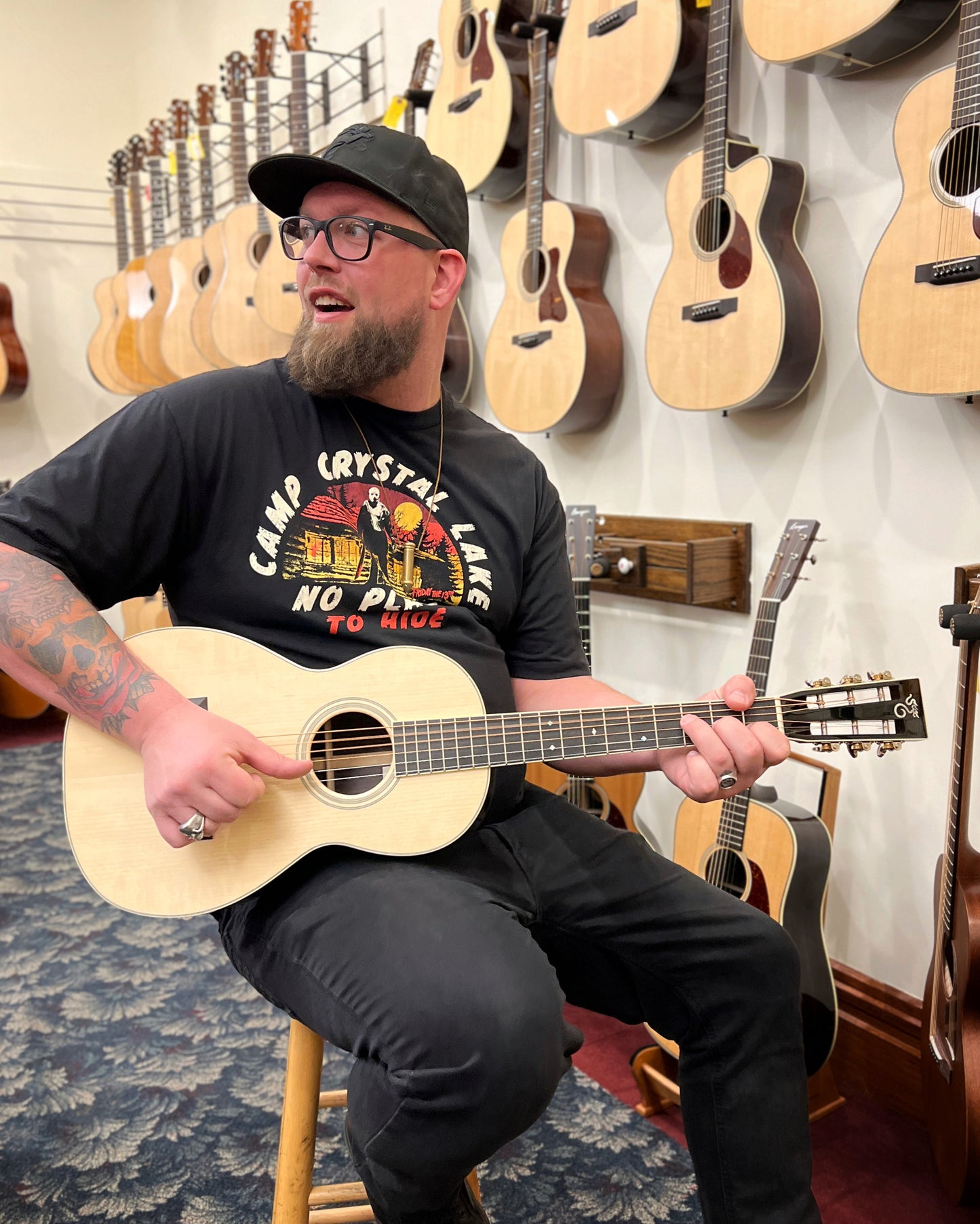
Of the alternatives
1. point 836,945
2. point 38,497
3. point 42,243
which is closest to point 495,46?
point 38,497

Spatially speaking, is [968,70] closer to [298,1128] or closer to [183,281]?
[298,1128]

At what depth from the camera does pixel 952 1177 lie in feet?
4.59

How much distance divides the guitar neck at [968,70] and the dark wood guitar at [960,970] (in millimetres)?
700

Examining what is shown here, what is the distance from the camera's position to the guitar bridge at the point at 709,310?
1.92 metres

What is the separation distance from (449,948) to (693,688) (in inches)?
55.0

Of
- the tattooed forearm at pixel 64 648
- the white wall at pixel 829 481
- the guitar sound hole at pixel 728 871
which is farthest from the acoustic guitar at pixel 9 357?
the guitar sound hole at pixel 728 871

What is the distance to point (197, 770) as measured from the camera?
3.52ft

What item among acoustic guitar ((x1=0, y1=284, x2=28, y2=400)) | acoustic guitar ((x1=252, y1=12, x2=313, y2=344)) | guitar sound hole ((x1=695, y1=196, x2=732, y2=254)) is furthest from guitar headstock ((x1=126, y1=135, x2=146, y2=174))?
guitar sound hole ((x1=695, y1=196, x2=732, y2=254))

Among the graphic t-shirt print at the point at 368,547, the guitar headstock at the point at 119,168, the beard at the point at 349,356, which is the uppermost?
the guitar headstock at the point at 119,168

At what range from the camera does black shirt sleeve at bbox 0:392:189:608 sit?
117 centimetres

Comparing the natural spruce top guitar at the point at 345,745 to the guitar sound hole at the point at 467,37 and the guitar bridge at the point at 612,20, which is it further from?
the guitar sound hole at the point at 467,37

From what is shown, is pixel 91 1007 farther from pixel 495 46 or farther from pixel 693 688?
pixel 495 46

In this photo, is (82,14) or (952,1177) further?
(82,14)

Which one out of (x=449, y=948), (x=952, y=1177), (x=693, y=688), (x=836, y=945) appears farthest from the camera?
(x=693, y=688)
